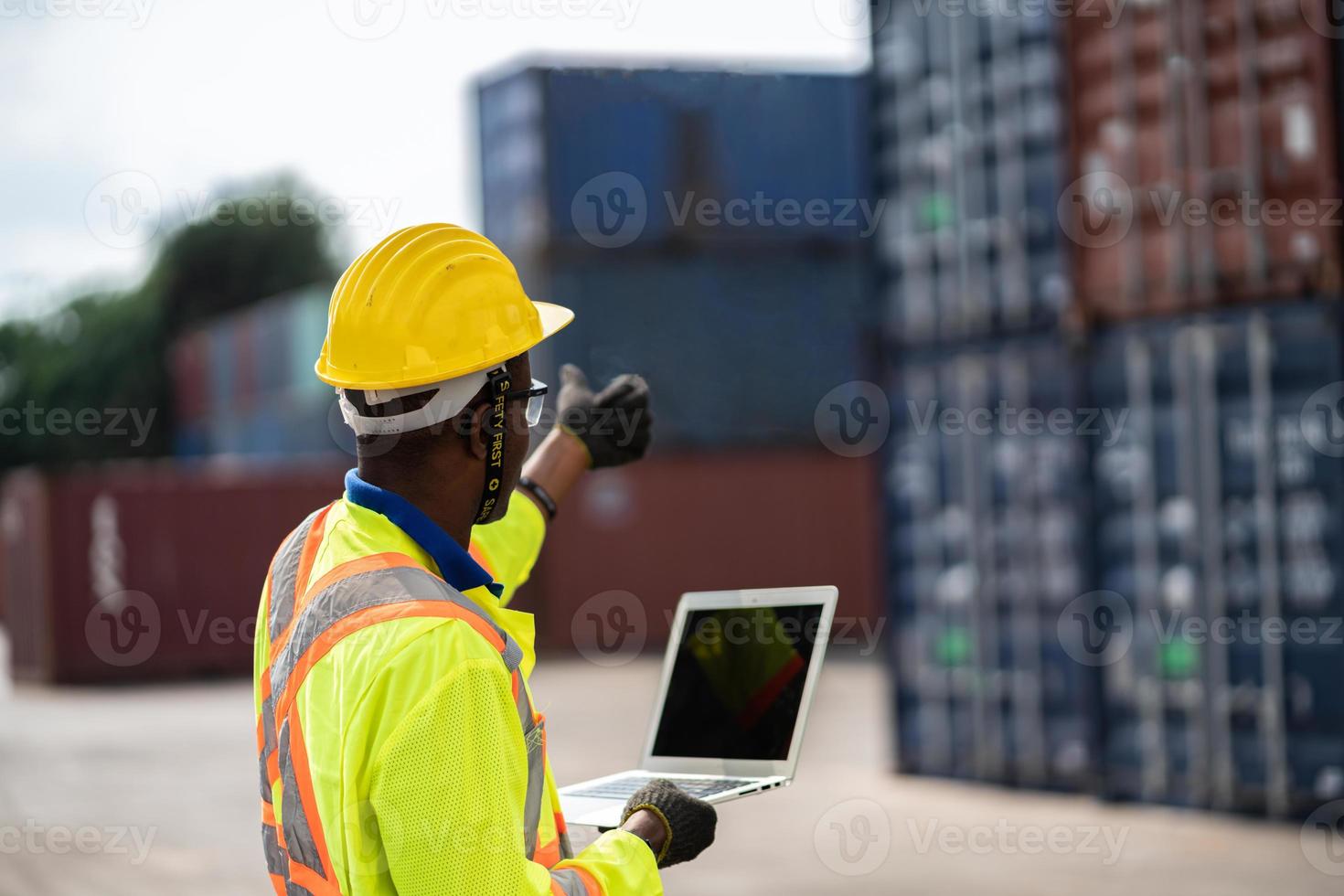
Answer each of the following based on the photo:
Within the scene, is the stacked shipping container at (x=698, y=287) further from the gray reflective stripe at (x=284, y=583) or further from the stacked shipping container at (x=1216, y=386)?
the gray reflective stripe at (x=284, y=583)

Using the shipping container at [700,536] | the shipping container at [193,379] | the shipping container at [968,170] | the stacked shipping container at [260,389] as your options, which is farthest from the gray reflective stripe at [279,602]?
the shipping container at [193,379]

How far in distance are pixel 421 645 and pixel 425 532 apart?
0.29 metres

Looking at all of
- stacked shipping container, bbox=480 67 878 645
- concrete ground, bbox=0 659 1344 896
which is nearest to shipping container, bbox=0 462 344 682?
stacked shipping container, bbox=480 67 878 645

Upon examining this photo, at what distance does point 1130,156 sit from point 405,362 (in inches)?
289

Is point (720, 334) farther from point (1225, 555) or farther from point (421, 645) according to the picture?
point (421, 645)

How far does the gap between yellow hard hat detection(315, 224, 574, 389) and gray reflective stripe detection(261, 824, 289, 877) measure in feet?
2.05

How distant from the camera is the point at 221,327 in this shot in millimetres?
30906

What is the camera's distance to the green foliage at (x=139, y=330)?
145 feet

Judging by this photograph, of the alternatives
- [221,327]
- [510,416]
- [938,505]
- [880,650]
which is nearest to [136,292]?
[221,327]

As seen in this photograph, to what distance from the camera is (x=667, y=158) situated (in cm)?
2153

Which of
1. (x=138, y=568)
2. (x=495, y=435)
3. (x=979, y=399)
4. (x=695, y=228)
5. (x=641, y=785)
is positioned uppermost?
(x=695, y=228)

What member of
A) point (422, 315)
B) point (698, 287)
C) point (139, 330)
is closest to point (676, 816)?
point (422, 315)

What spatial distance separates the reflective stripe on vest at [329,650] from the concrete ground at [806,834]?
16.9ft

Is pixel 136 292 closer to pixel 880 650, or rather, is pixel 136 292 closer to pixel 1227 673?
pixel 880 650
